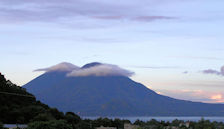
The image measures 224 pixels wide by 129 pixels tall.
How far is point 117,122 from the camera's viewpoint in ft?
556

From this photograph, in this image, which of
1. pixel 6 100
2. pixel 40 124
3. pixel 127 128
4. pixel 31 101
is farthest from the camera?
pixel 127 128

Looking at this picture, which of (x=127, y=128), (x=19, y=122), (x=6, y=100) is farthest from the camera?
(x=127, y=128)

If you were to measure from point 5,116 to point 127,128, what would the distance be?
45537 millimetres

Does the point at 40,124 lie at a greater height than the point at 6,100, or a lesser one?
lesser

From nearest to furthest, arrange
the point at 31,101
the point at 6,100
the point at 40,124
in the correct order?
the point at 40,124
the point at 6,100
the point at 31,101

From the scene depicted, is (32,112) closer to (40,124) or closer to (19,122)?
(19,122)

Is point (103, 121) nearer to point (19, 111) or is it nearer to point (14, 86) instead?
point (14, 86)

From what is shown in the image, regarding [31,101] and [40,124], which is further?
[31,101]

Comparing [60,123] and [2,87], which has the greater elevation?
[2,87]

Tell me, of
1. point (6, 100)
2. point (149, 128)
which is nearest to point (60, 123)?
point (6, 100)

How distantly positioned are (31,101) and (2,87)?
9344 mm

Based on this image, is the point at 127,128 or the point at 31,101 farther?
the point at 127,128

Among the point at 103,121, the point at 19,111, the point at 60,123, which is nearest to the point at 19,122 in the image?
the point at 19,111

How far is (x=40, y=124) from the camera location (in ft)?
292
